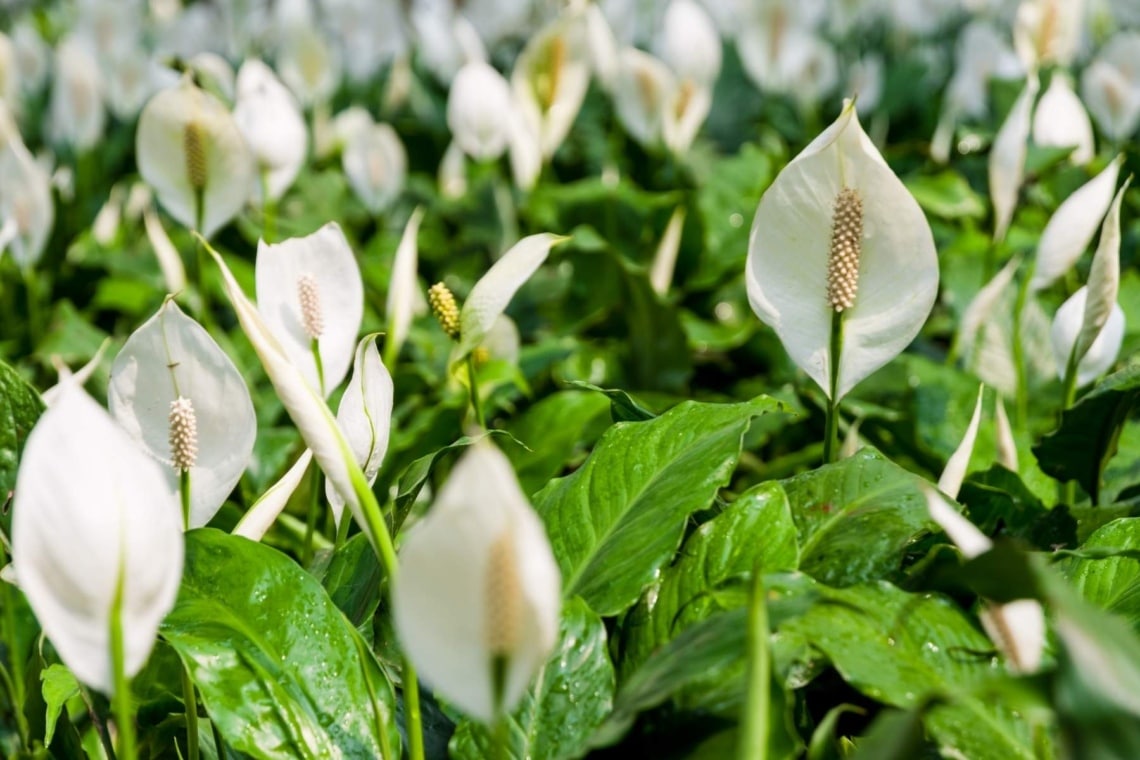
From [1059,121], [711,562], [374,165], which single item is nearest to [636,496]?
[711,562]

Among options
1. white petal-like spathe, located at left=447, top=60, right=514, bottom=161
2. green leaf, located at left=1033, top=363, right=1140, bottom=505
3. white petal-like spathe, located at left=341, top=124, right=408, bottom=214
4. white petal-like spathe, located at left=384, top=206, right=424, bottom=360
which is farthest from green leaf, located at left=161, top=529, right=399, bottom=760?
white petal-like spathe, located at left=341, top=124, right=408, bottom=214

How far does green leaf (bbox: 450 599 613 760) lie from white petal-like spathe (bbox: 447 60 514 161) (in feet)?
4.29

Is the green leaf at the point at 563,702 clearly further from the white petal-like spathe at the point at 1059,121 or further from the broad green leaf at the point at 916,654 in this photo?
the white petal-like spathe at the point at 1059,121

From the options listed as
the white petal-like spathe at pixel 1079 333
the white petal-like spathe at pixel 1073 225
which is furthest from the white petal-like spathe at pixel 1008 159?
the white petal-like spathe at pixel 1079 333

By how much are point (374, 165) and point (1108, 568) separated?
1521 millimetres

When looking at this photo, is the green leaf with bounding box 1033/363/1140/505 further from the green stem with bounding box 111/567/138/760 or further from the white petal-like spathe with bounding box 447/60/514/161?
the white petal-like spathe with bounding box 447/60/514/161

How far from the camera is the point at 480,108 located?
197cm

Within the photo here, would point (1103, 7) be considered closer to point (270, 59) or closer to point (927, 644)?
point (270, 59)

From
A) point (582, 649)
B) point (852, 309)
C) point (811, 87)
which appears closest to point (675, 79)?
point (811, 87)

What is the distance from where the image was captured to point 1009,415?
143cm

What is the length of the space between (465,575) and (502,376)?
2.43ft

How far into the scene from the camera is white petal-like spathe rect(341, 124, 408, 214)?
213cm

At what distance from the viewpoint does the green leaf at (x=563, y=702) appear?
752mm

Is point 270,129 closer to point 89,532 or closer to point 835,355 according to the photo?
point 835,355
